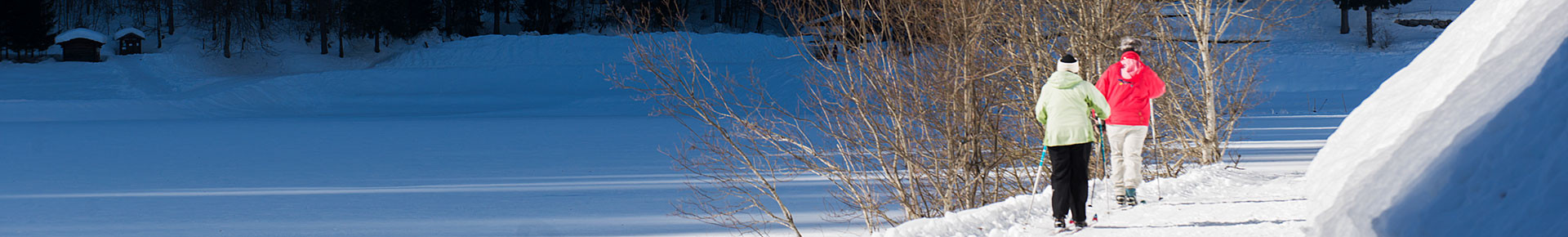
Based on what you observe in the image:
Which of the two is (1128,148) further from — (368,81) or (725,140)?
(368,81)

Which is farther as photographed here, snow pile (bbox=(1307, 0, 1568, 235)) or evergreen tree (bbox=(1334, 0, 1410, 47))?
evergreen tree (bbox=(1334, 0, 1410, 47))

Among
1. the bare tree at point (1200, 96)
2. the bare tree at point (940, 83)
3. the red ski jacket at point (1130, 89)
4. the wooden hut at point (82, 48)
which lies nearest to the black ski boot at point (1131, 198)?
the red ski jacket at point (1130, 89)

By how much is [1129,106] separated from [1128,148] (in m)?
0.24

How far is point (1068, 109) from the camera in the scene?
5.52m

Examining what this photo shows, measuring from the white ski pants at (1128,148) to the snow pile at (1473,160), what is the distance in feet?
16.1

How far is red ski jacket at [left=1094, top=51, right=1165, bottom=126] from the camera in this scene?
6457 mm

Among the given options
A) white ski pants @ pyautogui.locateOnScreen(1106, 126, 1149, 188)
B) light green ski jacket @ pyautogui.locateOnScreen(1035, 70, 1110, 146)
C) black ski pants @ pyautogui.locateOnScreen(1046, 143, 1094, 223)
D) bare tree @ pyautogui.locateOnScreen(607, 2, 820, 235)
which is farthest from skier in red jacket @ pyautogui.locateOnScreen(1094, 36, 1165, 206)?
bare tree @ pyautogui.locateOnScreen(607, 2, 820, 235)

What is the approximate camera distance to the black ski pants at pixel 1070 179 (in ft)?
18.1

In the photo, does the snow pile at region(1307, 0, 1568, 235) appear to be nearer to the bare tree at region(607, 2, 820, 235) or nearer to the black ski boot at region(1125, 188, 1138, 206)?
the black ski boot at region(1125, 188, 1138, 206)

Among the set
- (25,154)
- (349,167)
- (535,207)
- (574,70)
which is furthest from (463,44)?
(535,207)

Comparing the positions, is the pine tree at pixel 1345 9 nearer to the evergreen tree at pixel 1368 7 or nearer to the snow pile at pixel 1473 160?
the evergreen tree at pixel 1368 7

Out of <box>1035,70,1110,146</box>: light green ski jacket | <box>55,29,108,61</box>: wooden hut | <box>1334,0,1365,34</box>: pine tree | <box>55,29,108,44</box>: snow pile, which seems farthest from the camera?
<box>1334,0,1365,34</box>: pine tree

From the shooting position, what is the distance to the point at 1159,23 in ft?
43.8

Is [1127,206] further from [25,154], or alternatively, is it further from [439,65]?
[439,65]
